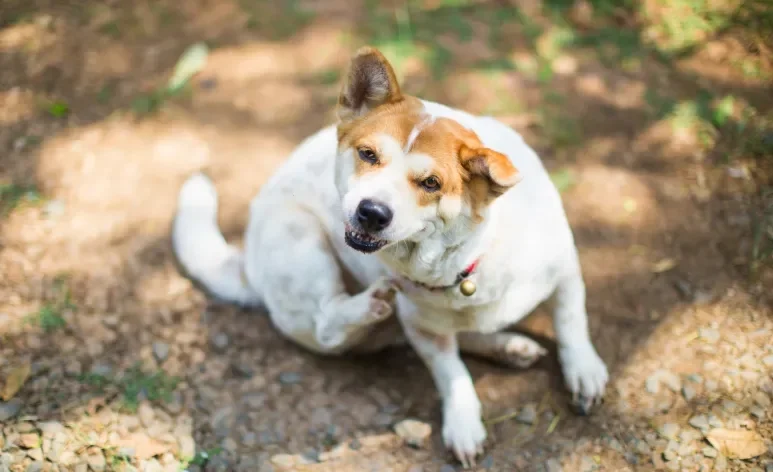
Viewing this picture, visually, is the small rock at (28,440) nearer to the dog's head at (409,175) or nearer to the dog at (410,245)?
the dog at (410,245)

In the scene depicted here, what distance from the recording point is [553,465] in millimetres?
3240

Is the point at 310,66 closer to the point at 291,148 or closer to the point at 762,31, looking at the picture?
the point at 291,148

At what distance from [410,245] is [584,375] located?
1.30 m

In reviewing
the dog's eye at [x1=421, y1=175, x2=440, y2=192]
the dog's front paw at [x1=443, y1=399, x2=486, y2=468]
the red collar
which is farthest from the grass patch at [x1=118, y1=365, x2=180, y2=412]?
the dog's eye at [x1=421, y1=175, x2=440, y2=192]

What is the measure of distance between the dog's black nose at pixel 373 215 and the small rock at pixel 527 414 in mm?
1586

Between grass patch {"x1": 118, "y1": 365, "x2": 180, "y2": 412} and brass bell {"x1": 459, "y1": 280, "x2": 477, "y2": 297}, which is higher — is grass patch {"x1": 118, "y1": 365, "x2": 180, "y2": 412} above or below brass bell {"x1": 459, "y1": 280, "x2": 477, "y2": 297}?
below

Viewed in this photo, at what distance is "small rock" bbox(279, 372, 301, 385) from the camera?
377 centimetres

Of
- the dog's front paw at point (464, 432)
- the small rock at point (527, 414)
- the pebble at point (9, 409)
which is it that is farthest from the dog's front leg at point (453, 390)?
the pebble at point (9, 409)

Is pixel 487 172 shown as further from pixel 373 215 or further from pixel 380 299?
pixel 380 299

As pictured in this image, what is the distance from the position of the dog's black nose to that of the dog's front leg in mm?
871

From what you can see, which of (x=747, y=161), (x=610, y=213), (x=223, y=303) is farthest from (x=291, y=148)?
(x=747, y=161)

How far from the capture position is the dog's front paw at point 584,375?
3471 millimetres

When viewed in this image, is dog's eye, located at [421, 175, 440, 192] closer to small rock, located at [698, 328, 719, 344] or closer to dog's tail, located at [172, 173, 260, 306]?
dog's tail, located at [172, 173, 260, 306]

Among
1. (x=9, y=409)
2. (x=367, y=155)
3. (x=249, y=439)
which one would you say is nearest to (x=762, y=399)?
(x=367, y=155)
